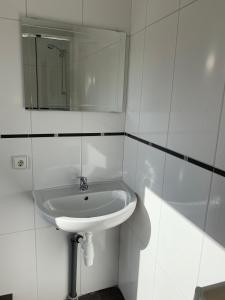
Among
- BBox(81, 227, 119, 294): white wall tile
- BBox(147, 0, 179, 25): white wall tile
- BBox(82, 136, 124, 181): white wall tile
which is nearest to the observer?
BBox(147, 0, 179, 25): white wall tile

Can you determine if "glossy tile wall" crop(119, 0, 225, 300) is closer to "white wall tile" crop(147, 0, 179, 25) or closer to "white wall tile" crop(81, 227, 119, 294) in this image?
"white wall tile" crop(147, 0, 179, 25)

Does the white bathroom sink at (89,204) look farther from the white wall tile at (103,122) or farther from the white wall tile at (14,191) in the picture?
the white wall tile at (103,122)

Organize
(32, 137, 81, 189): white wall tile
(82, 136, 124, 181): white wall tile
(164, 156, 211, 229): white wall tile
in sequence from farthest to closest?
(82, 136, 124, 181): white wall tile, (32, 137, 81, 189): white wall tile, (164, 156, 211, 229): white wall tile

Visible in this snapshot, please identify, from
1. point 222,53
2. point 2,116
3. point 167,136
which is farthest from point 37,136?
point 222,53

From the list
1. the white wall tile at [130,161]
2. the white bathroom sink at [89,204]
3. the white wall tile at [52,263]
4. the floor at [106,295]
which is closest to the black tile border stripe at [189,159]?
the white wall tile at [130,161]

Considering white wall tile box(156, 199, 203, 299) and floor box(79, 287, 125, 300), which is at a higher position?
white wall tile box(156, 199, 203, 299)

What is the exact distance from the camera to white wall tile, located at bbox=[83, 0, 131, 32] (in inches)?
60.2

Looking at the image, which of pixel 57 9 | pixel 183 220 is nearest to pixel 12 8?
pixel 57 9

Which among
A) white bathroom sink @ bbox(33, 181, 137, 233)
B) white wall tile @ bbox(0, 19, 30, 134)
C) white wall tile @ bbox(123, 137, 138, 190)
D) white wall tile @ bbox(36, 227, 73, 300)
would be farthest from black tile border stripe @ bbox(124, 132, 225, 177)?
white wall tile @ bbox(36, 227, 73, 300)

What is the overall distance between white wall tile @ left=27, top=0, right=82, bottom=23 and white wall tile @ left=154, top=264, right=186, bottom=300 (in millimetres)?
1612

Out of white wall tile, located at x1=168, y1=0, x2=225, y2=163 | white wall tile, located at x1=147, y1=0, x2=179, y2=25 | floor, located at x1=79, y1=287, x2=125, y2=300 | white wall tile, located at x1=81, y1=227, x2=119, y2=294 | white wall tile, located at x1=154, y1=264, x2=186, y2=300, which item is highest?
white wall tile, located at x1=147, y1=0, x2=179, y2=25

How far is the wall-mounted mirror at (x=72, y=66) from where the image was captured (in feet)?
4.77

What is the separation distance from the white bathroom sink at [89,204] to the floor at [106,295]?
2.59 ft

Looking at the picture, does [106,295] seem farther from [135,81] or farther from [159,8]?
[159,8]
